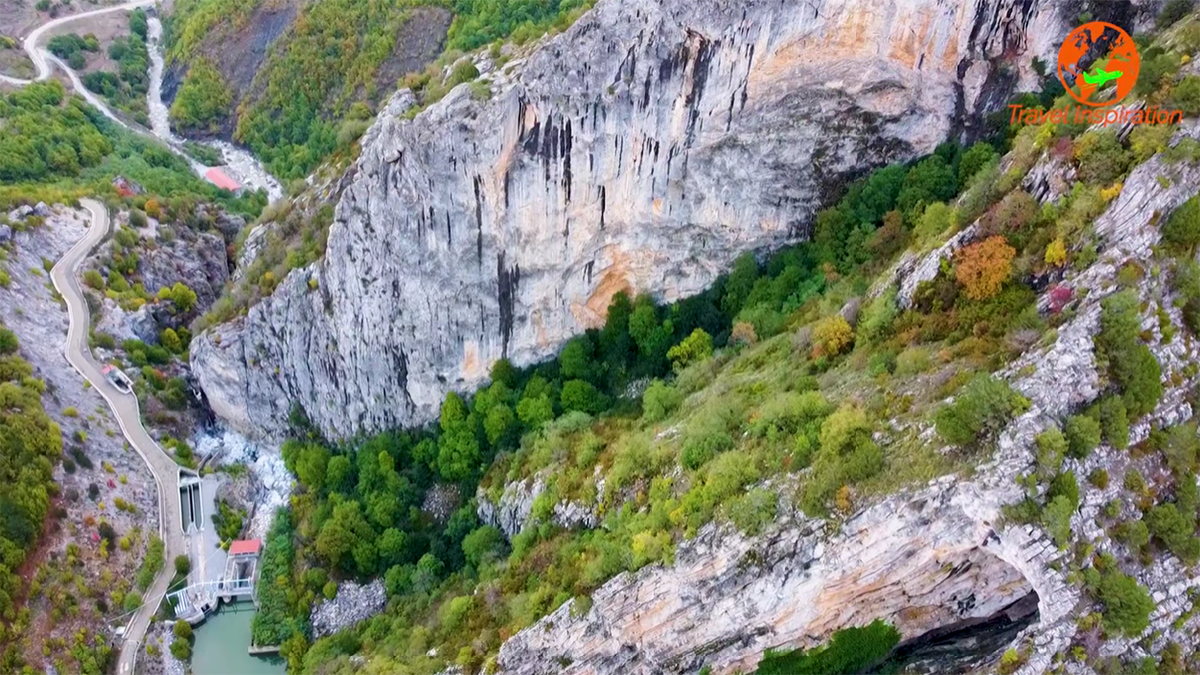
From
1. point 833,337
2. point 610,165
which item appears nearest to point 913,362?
point 833,337

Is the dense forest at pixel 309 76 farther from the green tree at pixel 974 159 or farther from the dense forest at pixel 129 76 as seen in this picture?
the green tree at pixel 974 159

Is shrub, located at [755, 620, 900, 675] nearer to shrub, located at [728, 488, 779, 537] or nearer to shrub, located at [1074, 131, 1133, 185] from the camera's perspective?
shrub, located at [728, 488, 779, 537]

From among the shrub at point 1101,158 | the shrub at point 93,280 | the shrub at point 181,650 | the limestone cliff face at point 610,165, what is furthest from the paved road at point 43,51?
the shrub at point 1101,158

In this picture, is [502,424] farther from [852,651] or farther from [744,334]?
[852,651]

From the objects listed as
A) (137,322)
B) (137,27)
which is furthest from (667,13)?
(137,27)

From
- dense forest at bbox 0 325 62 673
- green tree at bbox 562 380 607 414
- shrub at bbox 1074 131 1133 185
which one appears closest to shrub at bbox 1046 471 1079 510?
shrub at bbox 1074 131 1133 185

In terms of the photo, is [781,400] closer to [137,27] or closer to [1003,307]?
[1003,307]
